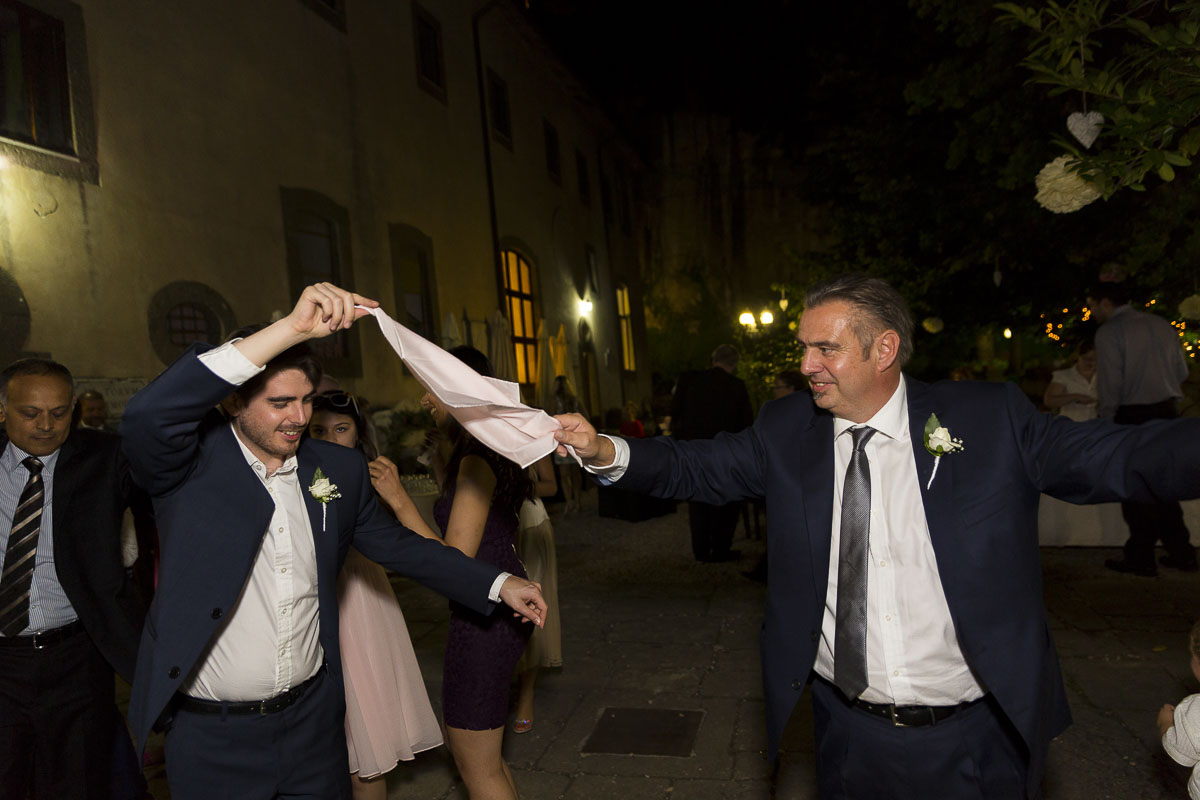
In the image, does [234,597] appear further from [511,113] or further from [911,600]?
[511,113]

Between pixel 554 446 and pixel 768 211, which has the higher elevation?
pixel 768 211

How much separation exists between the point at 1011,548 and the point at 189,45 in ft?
25.4

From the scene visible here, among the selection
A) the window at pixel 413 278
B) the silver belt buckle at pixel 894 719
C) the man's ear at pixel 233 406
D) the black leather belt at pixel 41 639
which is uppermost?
the window at pixel 413 278

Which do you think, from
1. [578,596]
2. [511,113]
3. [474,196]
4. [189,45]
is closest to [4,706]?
[578,596]

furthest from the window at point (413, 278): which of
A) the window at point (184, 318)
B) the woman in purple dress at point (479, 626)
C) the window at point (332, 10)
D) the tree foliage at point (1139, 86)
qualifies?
the tree foliage at point (1139, 86)

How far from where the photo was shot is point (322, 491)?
254 centimetres

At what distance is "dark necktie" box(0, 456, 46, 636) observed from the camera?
3.04m

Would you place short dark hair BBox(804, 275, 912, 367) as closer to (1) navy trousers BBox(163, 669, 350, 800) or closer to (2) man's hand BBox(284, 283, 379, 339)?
(2) man's hand BBox(284, 283, 379, 339)

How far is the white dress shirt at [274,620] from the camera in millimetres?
2342

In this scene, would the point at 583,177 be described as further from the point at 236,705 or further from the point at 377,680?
the point at 236,705

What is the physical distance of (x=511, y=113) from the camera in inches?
616

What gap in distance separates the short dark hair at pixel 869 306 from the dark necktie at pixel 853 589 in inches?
15.4

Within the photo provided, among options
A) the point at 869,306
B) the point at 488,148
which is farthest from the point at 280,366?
the point at 488,148

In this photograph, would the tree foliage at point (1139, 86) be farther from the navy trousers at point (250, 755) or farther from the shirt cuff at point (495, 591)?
the navy trousers at point (250, 755)
